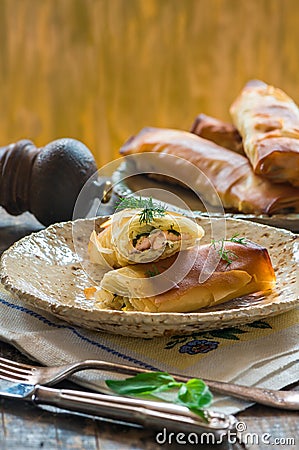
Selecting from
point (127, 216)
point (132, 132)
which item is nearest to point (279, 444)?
point (127, 216)

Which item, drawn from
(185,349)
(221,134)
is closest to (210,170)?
(221,134)

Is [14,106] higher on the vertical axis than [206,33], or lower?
lower

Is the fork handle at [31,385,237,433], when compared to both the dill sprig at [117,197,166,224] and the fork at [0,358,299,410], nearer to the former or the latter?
the fork at [0,358,299,410]

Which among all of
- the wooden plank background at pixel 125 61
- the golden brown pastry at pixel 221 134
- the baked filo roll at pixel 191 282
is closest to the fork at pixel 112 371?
the baked filo roll at pixel 191 282

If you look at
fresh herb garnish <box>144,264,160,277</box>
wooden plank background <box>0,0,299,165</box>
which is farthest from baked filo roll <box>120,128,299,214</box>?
wooden plank background <box>0,0,299,165</box>

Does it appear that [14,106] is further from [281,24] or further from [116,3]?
[281,24]

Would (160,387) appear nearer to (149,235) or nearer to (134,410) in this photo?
(134,410)
